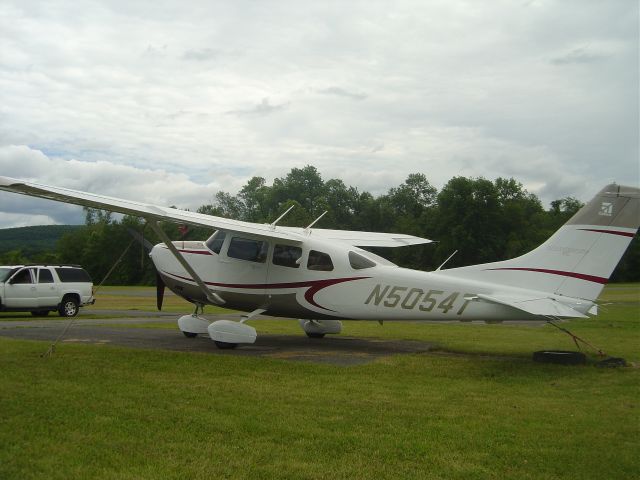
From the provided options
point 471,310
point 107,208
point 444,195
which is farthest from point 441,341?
point 444,195

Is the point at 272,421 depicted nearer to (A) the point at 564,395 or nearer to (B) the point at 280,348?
(A) the point at 564,395

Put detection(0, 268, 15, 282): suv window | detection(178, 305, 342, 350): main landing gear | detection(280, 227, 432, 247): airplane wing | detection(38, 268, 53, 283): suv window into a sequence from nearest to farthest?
detection(178, 305, 342, 350): main landing gear < detection(280, 227, 432, 247): airplane wing < detection(0, 268, 15, 282): suv window < detection(38, 268, 53, 283): suv window

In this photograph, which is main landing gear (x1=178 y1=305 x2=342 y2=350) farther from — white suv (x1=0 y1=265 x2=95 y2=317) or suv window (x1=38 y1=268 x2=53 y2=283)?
suv window (x1=38 y1=268 x2=53 y2=283)

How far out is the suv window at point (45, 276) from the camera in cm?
2095

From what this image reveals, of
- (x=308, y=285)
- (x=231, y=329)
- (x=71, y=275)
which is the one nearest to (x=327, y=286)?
(x=308, y=285)

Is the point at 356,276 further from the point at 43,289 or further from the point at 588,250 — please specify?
the point at 43,289

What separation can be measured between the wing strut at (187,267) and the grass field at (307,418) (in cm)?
192

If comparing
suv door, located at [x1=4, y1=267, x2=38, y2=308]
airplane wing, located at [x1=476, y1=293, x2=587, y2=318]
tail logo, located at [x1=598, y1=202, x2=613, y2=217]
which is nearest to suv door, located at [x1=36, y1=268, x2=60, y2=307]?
suv door, located at [x1=4, y1=267, x2=38, y2=308]

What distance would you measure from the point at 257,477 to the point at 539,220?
253ft

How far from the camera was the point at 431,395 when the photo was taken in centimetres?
748

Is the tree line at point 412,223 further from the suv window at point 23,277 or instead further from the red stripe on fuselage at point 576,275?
the red stripe on fuselage at point 576,275

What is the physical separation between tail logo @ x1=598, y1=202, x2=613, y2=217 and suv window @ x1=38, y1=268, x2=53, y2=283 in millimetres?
18059

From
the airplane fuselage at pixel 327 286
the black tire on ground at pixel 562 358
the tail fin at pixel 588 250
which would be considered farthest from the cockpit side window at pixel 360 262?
the black tire on ground at pixel 562 358

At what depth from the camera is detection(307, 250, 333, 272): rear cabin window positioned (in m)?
11.8
